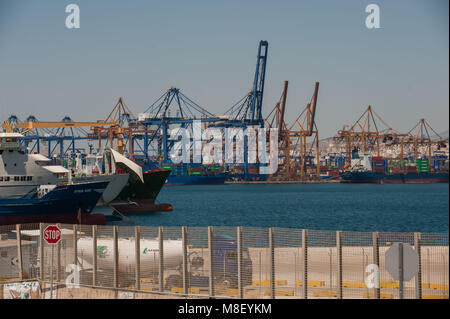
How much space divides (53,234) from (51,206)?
108 feet

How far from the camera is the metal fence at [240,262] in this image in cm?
1474

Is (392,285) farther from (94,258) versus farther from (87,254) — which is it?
(87,254)

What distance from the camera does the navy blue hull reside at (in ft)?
160

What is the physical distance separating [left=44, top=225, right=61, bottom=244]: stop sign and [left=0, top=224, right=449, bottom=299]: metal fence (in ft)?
2.32

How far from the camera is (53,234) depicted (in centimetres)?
1805

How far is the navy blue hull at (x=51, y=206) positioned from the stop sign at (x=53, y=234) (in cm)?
3212

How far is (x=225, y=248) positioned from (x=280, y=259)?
1531 mm

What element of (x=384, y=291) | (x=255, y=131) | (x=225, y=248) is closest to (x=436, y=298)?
(x=384, y=291)

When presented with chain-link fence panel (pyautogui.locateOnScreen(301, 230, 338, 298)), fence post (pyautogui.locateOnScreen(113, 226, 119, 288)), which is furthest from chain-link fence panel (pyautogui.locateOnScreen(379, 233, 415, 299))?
fence post (pyautogui.locateOnScreen(113, 226, 119, 288))

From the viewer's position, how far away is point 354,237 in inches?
613

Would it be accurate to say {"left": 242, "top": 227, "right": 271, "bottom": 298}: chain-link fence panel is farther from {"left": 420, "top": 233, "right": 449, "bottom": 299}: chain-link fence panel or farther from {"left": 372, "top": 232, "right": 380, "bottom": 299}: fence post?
{"left": 420, "top": 233, "right": 449, "bottom": 299}: chain-link fence panel

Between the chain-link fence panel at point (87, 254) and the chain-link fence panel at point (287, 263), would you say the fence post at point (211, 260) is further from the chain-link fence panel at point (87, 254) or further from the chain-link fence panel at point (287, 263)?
the chain-link fence panel at point (87, 254)

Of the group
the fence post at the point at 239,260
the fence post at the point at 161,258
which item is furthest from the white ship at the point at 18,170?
the fence post at the point at 239,260
